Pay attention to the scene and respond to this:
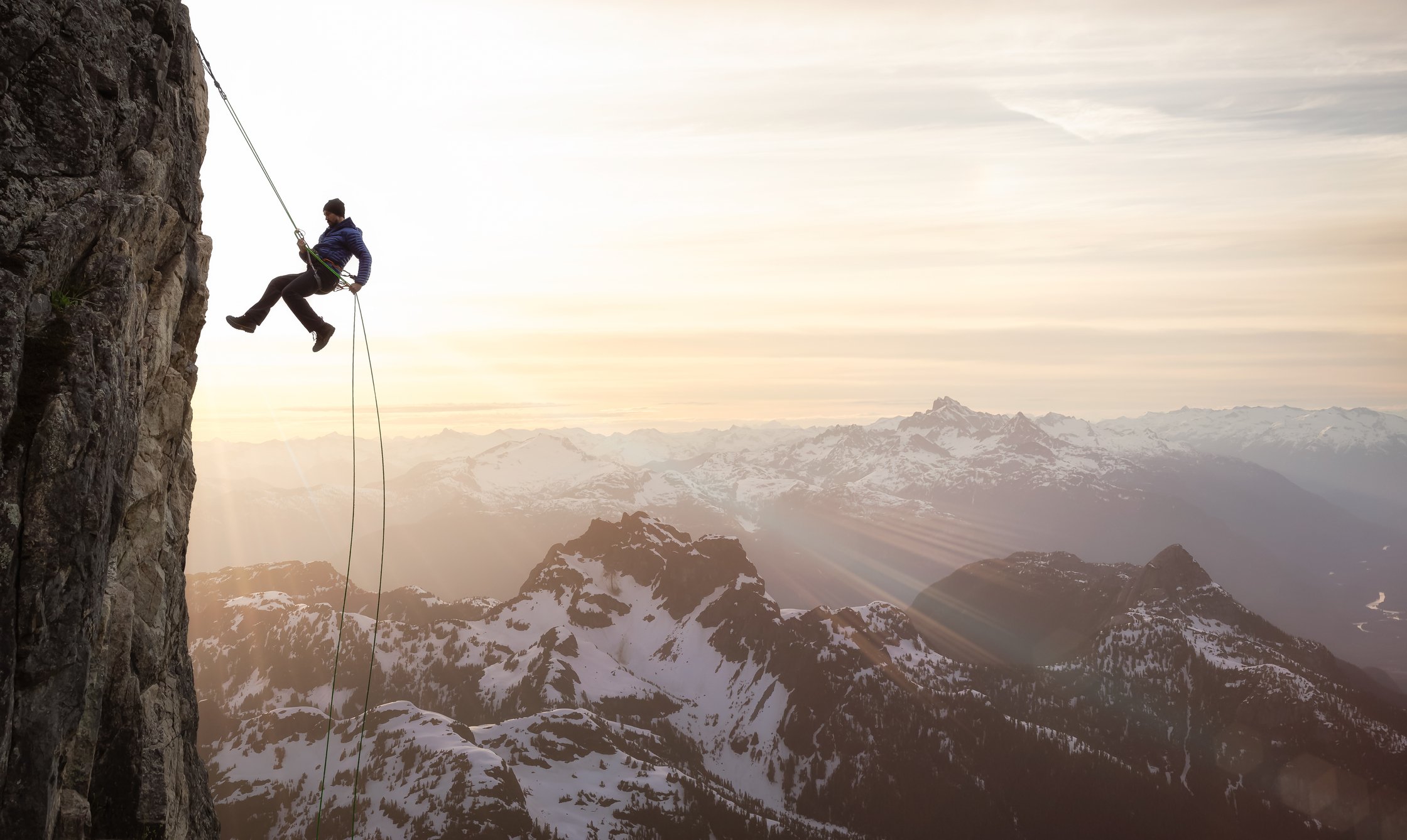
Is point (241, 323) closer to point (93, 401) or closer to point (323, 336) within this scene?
point (323, 336)

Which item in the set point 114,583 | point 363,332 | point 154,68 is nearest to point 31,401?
point 114,583

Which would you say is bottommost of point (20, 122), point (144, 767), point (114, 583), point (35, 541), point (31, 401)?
point (144, 767)

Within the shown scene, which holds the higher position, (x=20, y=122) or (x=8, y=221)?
(x=20, y=122)

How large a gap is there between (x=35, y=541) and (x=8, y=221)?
4.76 meters

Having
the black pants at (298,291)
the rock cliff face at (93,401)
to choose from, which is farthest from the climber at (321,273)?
the rock cliff face at (93,401)

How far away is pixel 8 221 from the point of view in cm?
1312

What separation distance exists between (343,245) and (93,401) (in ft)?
33.9

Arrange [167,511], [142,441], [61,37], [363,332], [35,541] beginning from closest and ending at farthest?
[35,541], [61,37], [142,441], [167,511], [363,332]

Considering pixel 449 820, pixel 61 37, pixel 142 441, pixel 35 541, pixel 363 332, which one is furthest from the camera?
pixel 449 820

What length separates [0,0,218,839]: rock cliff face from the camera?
42.8 feet

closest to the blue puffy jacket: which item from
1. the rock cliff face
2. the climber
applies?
the climber

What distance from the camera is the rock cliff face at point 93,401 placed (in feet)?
42.8

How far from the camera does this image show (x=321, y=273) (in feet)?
77.6

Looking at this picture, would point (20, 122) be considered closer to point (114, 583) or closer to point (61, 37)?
point (61, 37)
